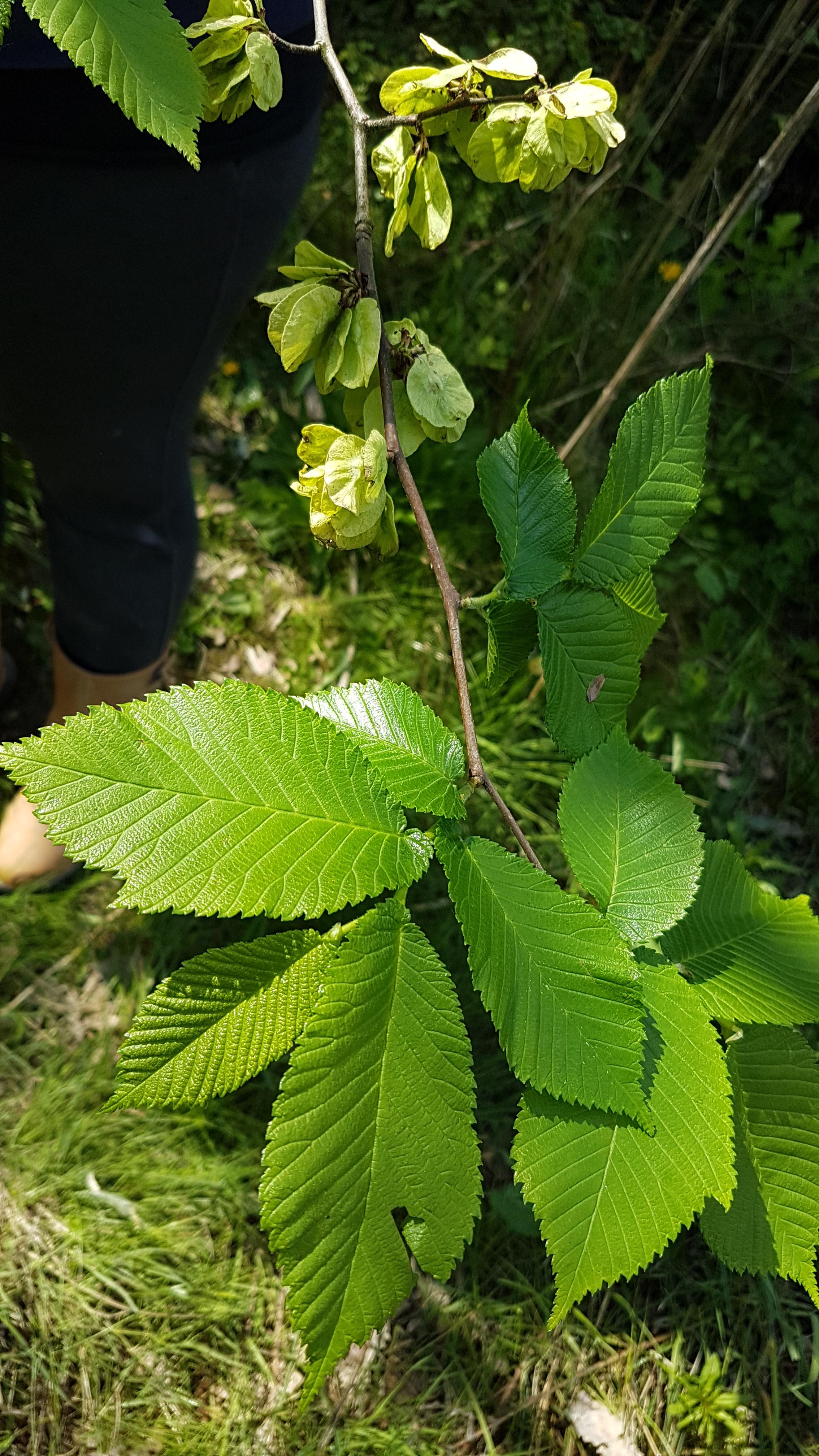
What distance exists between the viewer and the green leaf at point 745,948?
79cm

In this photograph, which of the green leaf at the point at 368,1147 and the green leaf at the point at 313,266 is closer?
the green leaf at the point at 368,1147

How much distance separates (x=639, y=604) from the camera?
2.87ft

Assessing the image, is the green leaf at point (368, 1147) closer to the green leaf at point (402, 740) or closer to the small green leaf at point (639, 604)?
the green leaf at point (402, 740)

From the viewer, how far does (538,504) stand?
0.83 m

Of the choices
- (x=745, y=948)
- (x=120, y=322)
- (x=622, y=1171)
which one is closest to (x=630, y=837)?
(x=745, y=948)

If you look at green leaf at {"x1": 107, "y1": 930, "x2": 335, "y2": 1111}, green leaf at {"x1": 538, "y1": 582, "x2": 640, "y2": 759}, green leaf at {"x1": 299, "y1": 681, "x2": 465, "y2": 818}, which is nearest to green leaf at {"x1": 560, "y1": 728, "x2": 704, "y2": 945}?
green leaf at {"x1": 538, "y1": 582, "x2": 640, "y2": 759}

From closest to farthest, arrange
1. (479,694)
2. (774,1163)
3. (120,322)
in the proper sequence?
(774,1163) → (120,322) → (479,694)

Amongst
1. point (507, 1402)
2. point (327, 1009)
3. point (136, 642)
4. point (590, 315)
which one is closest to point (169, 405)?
point (136, 642)

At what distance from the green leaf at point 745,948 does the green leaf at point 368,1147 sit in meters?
0.27

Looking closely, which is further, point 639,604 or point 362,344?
point 639,604

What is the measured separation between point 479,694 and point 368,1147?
1838mm

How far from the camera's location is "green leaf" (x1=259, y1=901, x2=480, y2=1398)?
2.05 ft

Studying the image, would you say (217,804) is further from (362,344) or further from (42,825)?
(42,825)

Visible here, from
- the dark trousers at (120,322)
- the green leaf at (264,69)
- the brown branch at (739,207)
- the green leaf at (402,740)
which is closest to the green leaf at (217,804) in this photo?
the green leaf at (402,740)
